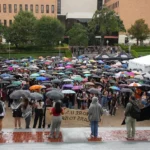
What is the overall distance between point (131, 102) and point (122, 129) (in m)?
2.04

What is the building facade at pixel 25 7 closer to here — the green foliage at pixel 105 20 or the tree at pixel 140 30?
the green foliage at pixel 105 20

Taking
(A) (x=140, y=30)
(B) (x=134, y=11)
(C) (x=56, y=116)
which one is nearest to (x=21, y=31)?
(A) (x=140, y=30)

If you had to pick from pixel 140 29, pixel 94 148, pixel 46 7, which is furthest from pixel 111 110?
pixel 46 7

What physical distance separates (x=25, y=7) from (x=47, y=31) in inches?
934

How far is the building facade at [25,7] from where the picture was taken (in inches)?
2869

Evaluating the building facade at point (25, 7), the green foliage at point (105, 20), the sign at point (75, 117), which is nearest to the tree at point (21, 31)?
the green foliage at point (105, 20)

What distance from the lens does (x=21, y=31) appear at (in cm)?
5347

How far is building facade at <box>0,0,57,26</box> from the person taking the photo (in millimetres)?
72875

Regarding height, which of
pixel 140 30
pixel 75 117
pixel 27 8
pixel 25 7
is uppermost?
pixel 25 7

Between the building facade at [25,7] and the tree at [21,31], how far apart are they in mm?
18925

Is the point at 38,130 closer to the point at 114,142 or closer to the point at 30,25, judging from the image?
the point at 114,142

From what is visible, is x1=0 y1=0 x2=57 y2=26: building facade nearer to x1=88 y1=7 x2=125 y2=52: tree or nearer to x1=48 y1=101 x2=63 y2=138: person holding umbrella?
x1=88 y1=7 x2=125 y2=52: tree

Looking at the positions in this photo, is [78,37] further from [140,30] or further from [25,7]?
[25,7]

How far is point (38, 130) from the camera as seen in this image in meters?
11.5
